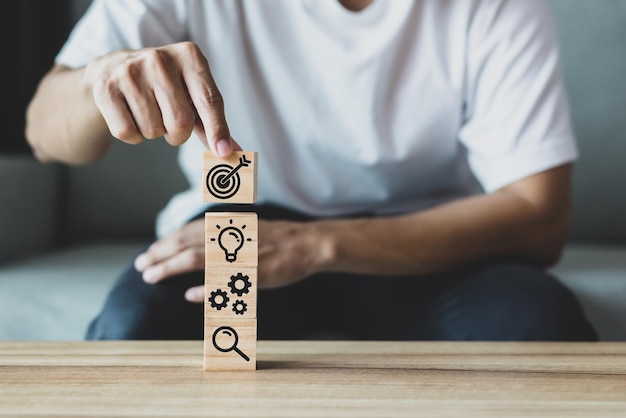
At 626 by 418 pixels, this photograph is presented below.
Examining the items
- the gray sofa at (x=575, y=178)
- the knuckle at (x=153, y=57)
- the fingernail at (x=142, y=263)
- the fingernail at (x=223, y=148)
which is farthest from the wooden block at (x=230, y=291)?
the gray sofa at (x=575, y=178)

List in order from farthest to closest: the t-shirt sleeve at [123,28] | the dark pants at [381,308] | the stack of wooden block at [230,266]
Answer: the t-shirt sleeve at [123,28] → the dark pants at [381,308] → the stack of wooden block at [230,266]

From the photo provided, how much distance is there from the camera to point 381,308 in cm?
113

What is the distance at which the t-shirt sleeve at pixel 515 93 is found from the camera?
1.17 meters

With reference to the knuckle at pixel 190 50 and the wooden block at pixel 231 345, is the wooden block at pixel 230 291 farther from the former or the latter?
the knuckle at pixel 190 50

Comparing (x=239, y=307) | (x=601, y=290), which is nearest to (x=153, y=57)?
(x=239, y=307)

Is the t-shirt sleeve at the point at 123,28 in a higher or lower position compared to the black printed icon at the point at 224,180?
higher

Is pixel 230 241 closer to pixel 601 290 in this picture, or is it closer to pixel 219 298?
pixel 219 298

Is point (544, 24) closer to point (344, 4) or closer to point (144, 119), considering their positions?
point (344, 4)

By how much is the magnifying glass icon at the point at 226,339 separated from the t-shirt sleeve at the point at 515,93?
0.61 meters

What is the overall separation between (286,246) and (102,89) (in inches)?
13.4

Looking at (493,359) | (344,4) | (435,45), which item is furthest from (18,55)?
(493,359)

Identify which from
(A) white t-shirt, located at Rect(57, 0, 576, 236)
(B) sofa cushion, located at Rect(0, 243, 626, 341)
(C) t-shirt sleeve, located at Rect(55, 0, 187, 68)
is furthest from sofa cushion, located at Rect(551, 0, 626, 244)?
(C) t-shirt sleeve, located at Rect(55, 0, 187, 68)

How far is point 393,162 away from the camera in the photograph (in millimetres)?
1233

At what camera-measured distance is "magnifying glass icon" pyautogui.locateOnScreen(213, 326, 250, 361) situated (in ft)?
2.36
